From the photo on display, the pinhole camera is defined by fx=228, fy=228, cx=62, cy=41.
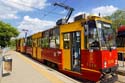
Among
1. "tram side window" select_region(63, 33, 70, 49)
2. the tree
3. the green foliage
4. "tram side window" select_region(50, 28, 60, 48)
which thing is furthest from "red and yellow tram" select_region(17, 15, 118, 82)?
the tree

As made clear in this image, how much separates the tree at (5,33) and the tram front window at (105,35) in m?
64.4

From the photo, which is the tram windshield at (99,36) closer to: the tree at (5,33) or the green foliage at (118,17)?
the green foliage at (118,17)

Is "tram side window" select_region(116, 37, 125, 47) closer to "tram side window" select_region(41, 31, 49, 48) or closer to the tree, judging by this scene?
"tram side window" select_region(41, 31, 49, 48)

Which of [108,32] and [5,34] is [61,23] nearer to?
[108,32]

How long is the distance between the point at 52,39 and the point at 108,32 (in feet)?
18.2

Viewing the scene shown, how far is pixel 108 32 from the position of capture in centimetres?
1127

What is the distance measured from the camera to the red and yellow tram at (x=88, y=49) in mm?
10372

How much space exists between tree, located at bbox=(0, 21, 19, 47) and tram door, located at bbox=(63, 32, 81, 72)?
204 feet

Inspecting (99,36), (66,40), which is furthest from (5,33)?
(99,36)

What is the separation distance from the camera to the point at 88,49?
10891mm

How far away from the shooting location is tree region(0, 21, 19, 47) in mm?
73000

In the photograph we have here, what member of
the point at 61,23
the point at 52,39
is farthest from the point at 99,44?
the point at 52,39

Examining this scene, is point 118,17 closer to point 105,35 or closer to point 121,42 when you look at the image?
point 121,42

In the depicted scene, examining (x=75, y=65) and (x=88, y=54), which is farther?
(x=75, y=65)
